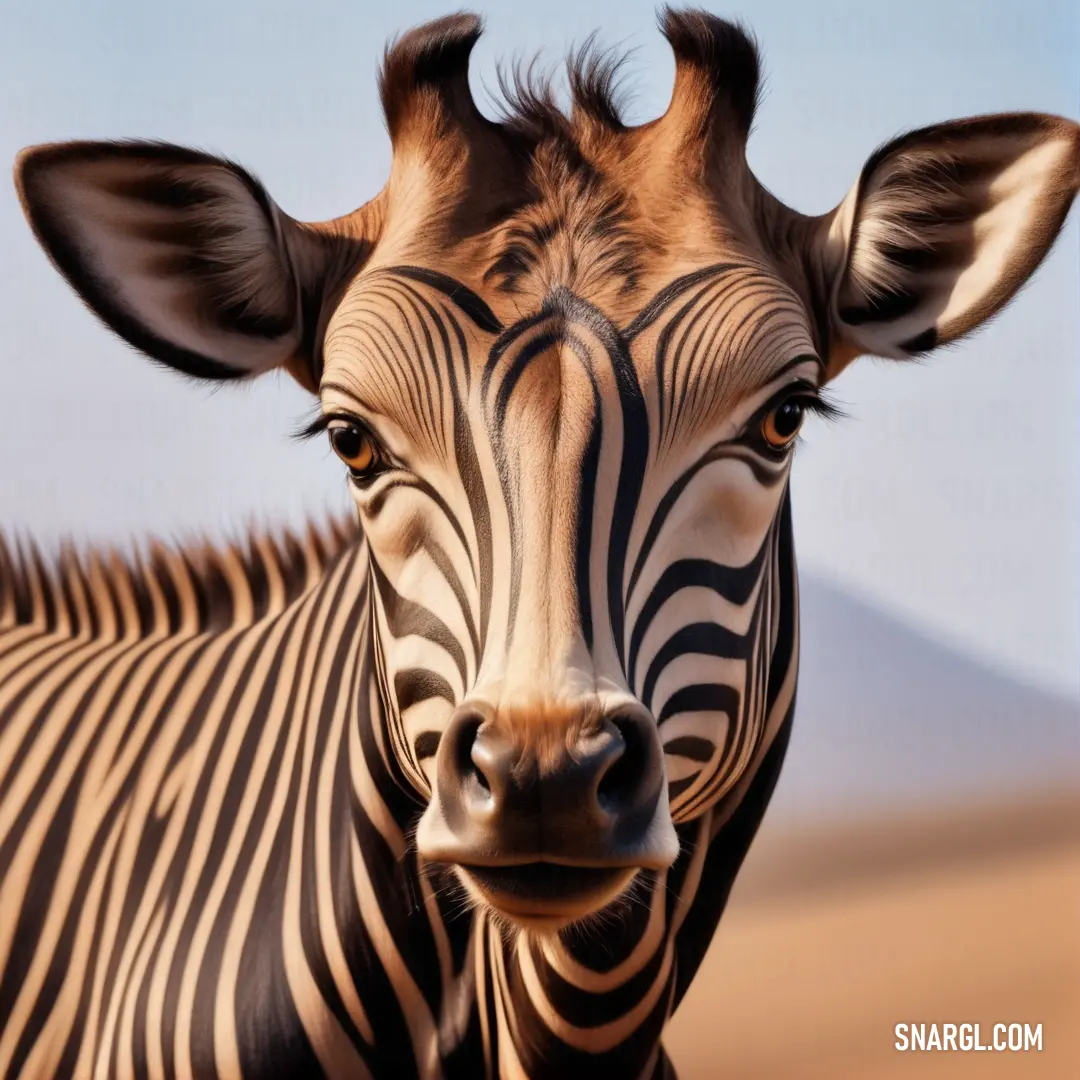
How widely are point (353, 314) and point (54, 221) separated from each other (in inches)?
38.0

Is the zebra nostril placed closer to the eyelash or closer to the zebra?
the zebra

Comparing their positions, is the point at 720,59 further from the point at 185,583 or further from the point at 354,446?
the point at 185,583

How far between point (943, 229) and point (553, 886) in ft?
7.46

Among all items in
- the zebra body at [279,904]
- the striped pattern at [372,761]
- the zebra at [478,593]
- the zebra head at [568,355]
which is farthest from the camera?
the zebra body at [279,904]

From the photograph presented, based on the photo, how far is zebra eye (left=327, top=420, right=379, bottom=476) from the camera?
3281 millimetres

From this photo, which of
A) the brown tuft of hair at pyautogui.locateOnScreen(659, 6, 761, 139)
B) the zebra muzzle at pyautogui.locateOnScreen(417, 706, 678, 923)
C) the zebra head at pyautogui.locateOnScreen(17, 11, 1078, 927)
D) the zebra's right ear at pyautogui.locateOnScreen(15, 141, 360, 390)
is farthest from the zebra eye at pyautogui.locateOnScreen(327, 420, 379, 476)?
the brown tuft of hair at pyautogui.locateOnScreen(659, 6, 761, 139)

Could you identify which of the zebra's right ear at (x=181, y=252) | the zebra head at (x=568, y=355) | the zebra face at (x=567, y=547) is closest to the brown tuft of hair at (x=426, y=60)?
the zebra head at (x=568, y=355)

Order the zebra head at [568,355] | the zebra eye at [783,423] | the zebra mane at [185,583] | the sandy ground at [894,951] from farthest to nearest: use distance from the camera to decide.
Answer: the sandy ground at [894,951]
the zebra mane at [185,583]
the zebra eye at [783,423]
the zebra head at [568,355]

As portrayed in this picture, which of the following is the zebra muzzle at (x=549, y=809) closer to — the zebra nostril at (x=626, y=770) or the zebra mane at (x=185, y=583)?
the zebra nostril at (x=626, y=770)

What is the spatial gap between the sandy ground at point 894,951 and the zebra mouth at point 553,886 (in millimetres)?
9422

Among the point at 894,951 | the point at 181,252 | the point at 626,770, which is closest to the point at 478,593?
the point at 626,770

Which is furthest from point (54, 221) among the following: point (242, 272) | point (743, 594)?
point (743, 594)

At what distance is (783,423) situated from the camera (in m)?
3.32

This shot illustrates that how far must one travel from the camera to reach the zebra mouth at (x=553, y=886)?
2662 mm
